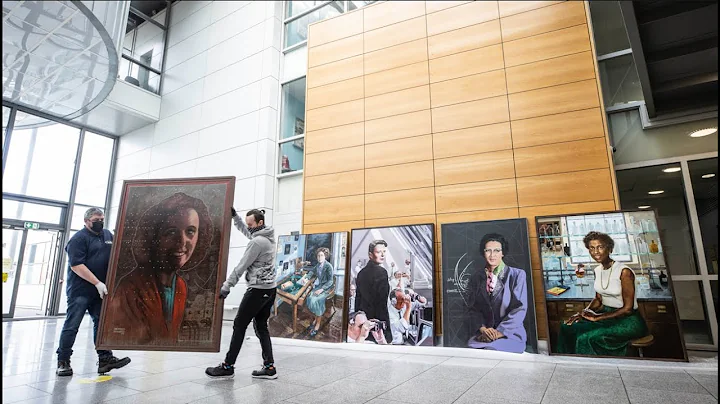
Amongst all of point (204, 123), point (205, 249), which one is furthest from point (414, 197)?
point (204, 123)

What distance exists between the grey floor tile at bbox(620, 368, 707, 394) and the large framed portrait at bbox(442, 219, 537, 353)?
1.13 metres

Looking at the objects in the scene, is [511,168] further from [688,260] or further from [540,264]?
[688,260]

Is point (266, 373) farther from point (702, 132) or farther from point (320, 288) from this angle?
point (702, 132)

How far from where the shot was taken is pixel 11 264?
9438 mm

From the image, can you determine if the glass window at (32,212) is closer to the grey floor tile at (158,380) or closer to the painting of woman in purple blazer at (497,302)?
the grey floor tile at (158,380)

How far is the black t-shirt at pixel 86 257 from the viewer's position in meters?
3.81

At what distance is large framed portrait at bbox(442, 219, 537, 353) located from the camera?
5.05 meters

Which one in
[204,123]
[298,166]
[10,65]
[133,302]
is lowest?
[133,302]

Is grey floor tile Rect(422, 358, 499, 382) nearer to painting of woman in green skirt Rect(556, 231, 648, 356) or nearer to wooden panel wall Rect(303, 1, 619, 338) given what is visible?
painting of woman in green skirt Rect(556, 231, 648, 356)

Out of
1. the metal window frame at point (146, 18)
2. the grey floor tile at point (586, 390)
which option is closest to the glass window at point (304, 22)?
the metal window frame at point (146, 18)

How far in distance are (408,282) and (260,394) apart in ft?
10.3

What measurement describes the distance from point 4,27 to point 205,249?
258 centimetres

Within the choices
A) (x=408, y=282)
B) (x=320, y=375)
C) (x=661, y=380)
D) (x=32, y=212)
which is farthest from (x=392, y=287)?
(x=32, y=212)

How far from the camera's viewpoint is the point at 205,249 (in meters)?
3.89
